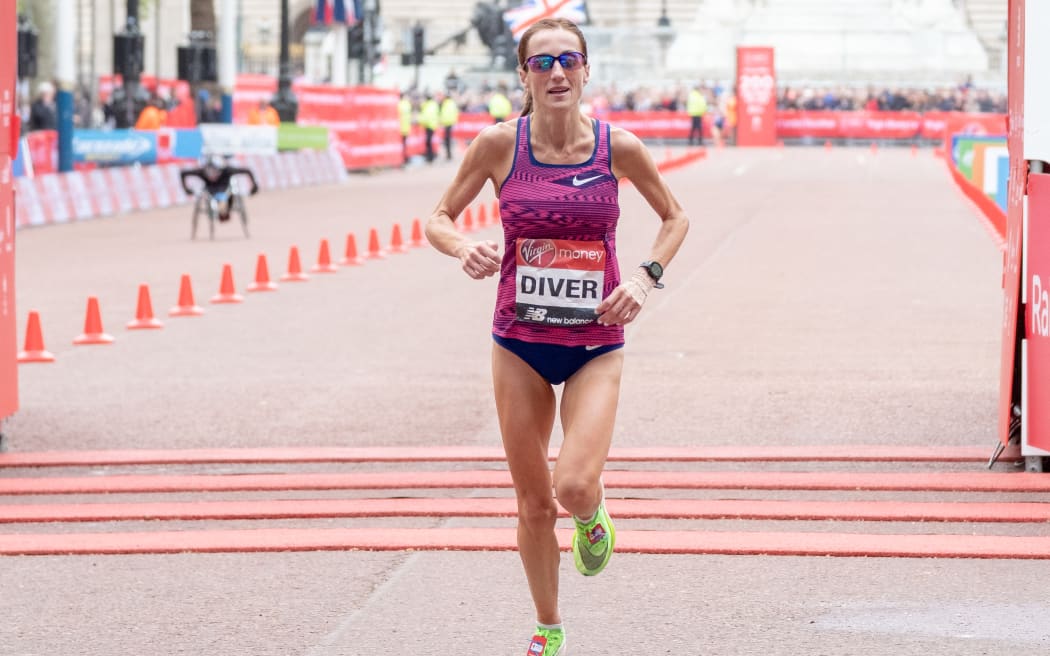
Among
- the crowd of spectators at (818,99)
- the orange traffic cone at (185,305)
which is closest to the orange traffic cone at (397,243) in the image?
the orange traffic cone at (185,305)

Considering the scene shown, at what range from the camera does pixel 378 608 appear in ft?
22.9

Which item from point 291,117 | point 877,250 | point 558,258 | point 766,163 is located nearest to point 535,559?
point 558,258

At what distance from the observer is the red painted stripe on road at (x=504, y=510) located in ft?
28.2

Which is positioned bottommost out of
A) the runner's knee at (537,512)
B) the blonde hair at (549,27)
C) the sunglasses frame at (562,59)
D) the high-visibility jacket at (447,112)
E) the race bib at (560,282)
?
the runner's knee at (537,512)

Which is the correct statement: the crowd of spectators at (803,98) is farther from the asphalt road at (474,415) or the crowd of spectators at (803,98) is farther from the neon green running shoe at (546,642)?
the neon green running shoe at (546,642)

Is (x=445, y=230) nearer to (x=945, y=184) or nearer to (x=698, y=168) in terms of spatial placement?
(x=945, y=184)

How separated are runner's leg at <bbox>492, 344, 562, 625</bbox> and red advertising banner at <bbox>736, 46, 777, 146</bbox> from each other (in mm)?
56043

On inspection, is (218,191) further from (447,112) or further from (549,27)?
(447,112)

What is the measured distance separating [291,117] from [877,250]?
23692 mm

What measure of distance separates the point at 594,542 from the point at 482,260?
96 cm

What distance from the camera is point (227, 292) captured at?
18500 millimetres

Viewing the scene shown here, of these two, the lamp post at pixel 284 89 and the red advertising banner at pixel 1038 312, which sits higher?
the lamp post at pixel 284 89

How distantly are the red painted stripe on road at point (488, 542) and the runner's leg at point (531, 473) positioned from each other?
6.09 feet

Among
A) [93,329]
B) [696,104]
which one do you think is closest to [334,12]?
[696,104]
